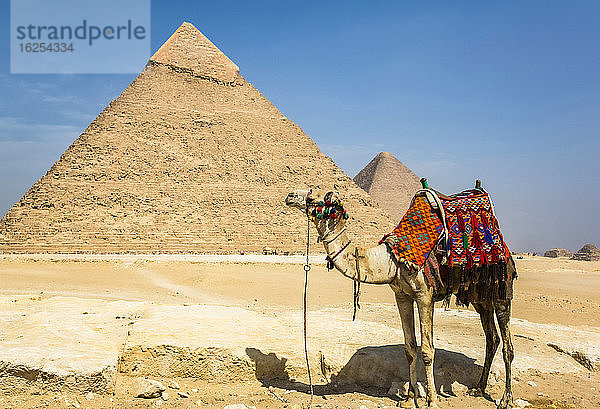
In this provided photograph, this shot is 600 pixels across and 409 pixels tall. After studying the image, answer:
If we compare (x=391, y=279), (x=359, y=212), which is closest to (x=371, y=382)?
(x=391, y=279)

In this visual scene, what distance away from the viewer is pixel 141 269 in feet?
56.9

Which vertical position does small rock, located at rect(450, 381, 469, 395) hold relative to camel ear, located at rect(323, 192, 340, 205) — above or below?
below

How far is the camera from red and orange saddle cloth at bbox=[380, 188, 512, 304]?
138 inches

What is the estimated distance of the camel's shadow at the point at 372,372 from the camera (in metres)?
3.70

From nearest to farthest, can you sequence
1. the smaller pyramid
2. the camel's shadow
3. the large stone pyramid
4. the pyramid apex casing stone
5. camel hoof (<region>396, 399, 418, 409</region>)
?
camel hoof (<region>396, 399, 418, 409</region>)
the camel's shadow
the large stone pyramid
the pyramid apex casing stone
the smaller pyramid

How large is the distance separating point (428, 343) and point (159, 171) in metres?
41.8

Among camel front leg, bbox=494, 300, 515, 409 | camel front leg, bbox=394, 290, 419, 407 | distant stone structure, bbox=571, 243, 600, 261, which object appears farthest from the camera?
distant stone structure, bbox=571, 243, 600, 261

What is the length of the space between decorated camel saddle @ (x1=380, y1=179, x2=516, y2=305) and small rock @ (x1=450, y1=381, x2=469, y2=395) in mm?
656

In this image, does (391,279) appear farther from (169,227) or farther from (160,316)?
(169,227)

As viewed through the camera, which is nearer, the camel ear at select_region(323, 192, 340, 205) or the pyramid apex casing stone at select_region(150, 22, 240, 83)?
the camel ear at select_region(323, 192, 340, 205)

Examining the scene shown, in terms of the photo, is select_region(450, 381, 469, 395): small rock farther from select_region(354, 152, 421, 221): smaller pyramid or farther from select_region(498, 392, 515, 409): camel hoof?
select_region(354, 152, 421, 221): smaller pyramid

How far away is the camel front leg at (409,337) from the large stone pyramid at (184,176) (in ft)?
92.7

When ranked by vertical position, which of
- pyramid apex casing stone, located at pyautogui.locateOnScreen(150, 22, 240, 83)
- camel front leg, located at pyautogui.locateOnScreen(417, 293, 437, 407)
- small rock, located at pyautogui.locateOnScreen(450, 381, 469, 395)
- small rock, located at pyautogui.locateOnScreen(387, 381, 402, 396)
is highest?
pyramid apex casing stone, located at pyautogui.locateOnScreen(150, 22, 240, 83)

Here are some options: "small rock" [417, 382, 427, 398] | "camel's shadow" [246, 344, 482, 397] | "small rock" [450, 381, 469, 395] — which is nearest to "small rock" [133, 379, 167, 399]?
"camel's shadow" [246, 344, 482, 397]
